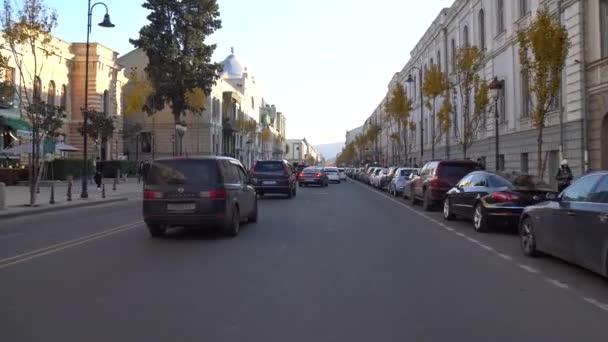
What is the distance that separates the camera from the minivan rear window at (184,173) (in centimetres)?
1238

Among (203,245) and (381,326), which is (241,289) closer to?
(381,326)

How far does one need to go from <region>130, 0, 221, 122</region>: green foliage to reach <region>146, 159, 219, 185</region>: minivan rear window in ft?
123

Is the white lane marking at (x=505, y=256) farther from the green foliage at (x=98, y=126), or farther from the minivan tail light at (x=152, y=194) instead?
the green foliage at (x=98, y=126)

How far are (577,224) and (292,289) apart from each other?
3927 mm

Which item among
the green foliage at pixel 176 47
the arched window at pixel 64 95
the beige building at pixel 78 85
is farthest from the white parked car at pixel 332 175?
the arched window at pixel 64 95

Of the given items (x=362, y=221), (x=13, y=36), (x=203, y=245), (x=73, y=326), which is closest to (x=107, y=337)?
(x=73, y=326)

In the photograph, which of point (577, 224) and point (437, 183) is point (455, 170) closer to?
point (437, 183)

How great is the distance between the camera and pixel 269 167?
1036 inches

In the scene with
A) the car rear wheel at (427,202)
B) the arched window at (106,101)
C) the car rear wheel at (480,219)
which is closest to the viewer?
the car rear wheel at (480,219)

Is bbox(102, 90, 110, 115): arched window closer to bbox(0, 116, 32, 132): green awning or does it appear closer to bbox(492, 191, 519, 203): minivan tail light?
bbox(0, 116, 32, 132): green awning

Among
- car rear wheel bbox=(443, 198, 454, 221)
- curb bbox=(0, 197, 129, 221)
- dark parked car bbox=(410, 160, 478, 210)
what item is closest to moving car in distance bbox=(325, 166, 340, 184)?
curb bbox=(0, 197, 129, 221)

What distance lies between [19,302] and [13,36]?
677 inches

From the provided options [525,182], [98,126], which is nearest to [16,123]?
[98,126]

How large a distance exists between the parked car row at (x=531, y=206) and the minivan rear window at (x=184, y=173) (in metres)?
5.97
